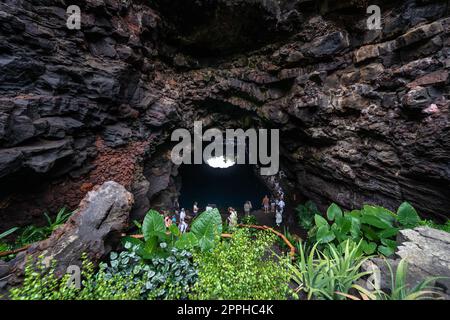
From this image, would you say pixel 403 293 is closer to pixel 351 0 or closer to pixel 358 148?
pixel 358 148

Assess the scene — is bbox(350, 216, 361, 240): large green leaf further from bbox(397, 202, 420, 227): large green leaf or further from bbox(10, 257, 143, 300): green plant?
bbox(10, 257, 143, 300): green plant

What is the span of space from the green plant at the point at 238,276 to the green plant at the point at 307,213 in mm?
5941

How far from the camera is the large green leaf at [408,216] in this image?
3.15 metres

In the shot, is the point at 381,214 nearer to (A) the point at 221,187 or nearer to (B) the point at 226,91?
(B) the point at 226,91

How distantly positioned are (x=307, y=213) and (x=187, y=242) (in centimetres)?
644

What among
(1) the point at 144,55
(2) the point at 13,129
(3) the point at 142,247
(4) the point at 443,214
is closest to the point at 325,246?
(3) the point at 142,247

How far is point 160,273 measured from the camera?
222 centimetres

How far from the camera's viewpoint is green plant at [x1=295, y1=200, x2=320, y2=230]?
7438 mm

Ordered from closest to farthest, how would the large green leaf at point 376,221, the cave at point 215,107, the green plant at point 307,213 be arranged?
the large green leaf at point 376,221
the cave at point 215,107
the green plant at point 307,213

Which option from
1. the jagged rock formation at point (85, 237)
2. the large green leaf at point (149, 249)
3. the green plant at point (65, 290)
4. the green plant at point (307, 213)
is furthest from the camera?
the green plant at point (307, 213)

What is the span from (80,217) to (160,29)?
6.84 metres

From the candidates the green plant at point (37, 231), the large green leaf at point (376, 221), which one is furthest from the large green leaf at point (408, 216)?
the green plant at point (37, 231)

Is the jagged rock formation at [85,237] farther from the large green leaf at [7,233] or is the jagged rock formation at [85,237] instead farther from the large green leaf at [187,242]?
the large green leaf at [7,233]

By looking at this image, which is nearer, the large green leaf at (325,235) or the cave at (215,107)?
the large green leaf at (325,235)
